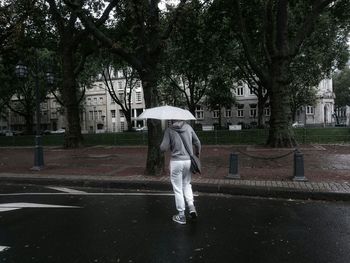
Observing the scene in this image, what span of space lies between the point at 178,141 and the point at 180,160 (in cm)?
32

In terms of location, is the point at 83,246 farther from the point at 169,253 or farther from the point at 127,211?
the point at 127,211

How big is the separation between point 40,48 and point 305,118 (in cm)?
5050

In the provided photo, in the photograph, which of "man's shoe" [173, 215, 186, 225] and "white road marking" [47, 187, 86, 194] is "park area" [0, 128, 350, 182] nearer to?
"white road marking" [47, 187, 86, 194]

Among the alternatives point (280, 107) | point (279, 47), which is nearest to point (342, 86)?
point (279, 47)

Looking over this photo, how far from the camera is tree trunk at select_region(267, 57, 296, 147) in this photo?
58.7ft

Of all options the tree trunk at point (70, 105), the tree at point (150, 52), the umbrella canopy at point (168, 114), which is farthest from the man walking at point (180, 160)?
the tree trunk at point (70, 105)

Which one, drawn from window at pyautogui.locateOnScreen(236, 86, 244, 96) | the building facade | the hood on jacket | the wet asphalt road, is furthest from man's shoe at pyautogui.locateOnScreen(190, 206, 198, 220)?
window at pyautogui.locateOnScreen(236, 86, 244, 96)

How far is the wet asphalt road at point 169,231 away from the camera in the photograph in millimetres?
4898

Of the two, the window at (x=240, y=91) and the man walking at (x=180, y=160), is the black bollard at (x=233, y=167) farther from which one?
the window at (x=240, y=91)

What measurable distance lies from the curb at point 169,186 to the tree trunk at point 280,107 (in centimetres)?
918

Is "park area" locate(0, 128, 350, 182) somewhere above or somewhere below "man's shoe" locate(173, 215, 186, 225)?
above

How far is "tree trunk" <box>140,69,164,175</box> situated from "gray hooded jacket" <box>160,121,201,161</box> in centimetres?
462

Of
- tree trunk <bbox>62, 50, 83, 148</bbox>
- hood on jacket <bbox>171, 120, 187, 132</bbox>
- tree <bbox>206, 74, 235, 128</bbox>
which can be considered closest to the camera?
hood on jacket <bbox>171, 120, 187, 132</bbox>

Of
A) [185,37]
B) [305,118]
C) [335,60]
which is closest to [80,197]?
[185,37]
